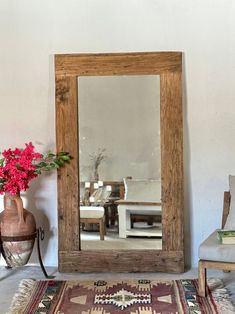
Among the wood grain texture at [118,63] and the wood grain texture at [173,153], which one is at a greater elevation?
the wood grain texture at [118,63]

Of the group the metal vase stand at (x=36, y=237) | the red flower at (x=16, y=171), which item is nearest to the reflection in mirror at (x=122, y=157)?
the metal vase stand at (x=36, y=237)

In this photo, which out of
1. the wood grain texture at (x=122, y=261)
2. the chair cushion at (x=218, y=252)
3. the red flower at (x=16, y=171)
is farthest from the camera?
the wood grain texture at (x=122, y=261)

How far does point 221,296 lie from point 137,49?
2.06 metres

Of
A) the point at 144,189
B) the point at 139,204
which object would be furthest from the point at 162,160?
the point at 139,204

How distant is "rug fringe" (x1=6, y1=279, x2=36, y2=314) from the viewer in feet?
9.60

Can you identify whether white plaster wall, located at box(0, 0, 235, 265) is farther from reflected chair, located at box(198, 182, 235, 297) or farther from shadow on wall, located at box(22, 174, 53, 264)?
reflected chair, located at box(198, 182, 235, 297)

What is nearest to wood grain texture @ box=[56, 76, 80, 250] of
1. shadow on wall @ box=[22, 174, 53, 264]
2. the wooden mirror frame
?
the wooden mirror frame

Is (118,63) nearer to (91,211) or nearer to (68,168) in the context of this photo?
(68,168)

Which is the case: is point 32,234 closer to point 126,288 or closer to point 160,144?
point 126,288

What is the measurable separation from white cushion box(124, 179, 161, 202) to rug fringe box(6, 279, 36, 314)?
104 cm

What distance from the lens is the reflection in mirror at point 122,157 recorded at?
378 cm

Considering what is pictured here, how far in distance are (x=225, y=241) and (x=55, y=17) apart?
2.32m

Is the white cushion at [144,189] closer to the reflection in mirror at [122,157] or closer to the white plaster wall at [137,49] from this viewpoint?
the reflection in mirror at [122,157]

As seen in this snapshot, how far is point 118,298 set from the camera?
3.07 meters
